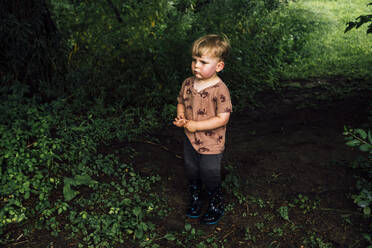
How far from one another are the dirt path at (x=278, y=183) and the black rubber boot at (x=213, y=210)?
63 mm

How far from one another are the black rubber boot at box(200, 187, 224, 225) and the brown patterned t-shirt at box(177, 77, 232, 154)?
48cm

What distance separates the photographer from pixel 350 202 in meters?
3.03

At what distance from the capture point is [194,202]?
3.09 metres

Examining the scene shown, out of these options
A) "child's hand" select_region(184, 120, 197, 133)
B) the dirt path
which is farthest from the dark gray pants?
the dirt path

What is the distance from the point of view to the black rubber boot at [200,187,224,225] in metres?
2.99

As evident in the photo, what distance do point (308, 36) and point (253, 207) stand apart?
230 inches

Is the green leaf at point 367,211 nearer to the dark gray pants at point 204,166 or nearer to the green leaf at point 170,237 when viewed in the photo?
the dark gray pants at point 204,166

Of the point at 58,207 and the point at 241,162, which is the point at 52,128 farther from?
the point at 241,162

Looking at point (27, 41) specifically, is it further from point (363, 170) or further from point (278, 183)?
point (363, 170)

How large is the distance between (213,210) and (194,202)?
19 centimetres

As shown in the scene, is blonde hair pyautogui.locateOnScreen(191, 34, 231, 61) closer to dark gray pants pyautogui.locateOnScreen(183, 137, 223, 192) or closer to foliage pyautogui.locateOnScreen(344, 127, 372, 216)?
dark gray pants pyautogui.locateOnScreen(183, 137, 223, 192)

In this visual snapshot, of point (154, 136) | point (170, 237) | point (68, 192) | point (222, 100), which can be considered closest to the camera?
point (222, 100)

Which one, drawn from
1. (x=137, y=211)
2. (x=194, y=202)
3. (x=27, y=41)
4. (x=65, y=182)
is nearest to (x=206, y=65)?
(x=194, y=202)

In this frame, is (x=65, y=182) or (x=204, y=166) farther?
(x=65, y=182)
